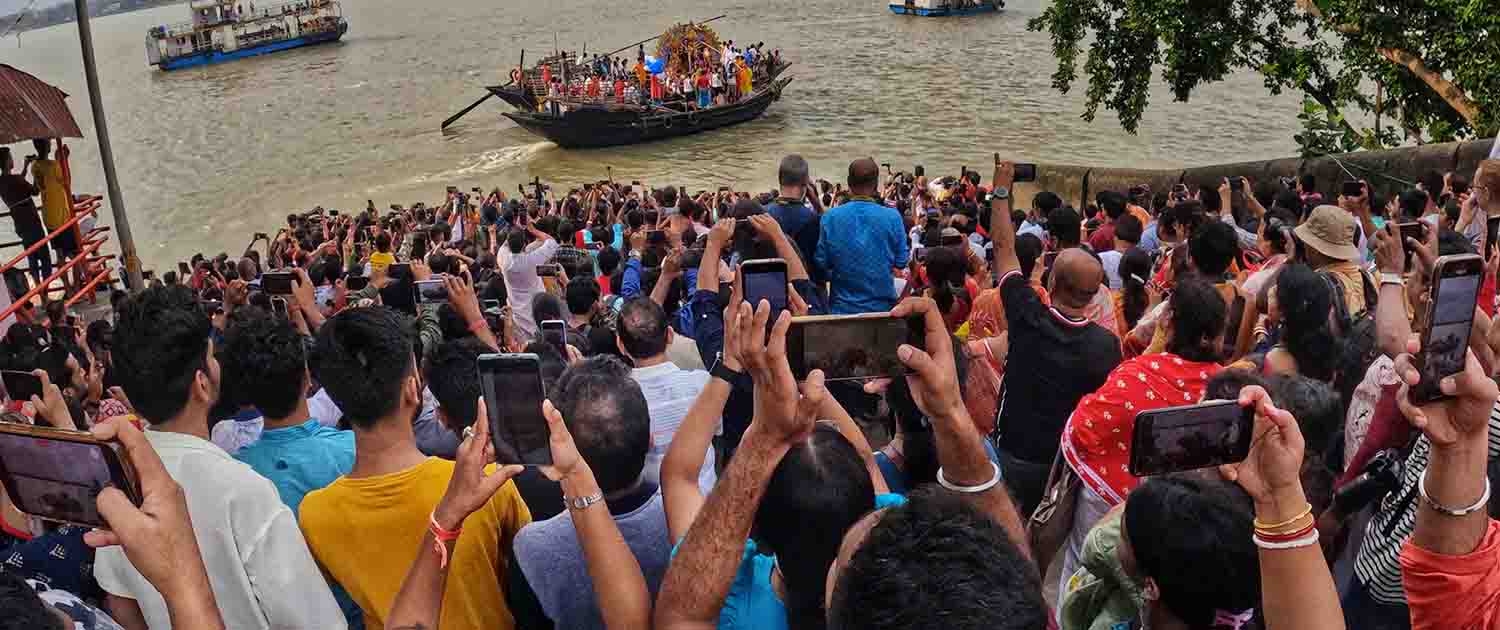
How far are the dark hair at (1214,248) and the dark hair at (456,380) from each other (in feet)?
10.7

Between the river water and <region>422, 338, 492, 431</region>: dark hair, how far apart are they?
24.2 metres

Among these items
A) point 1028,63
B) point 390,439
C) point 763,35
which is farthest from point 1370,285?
point 763,35

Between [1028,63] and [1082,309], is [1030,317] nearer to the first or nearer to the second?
[1082,309]

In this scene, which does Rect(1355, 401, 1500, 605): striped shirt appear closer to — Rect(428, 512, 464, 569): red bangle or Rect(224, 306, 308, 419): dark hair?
Rect(428, 512, 464, 569): red bangle

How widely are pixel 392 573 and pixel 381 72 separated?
52.7 meters

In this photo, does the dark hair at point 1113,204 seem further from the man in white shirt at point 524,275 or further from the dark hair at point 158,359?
the dark hair at point 158,359

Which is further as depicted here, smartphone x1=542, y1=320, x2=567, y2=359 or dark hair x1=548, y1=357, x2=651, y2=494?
smartphone x1=542, y1=320, x2=567, y2=359

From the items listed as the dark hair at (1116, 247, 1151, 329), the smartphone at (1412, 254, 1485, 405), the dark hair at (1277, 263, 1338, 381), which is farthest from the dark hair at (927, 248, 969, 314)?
the smartphone at (1412, 254, 1485, 405)

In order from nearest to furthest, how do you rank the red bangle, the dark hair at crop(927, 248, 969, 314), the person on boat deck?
the red bangle, the dark hair at crop(927, 248, 969, 314), the person on boat deck

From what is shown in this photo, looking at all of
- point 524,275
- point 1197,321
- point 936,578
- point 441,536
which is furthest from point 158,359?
point 524,275

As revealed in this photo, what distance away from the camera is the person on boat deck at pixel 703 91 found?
103 ft

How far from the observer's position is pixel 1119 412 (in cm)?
323

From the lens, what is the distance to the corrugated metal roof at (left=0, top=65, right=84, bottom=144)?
29.2 feet

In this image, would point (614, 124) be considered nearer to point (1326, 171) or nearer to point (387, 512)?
point (1326, 171)
